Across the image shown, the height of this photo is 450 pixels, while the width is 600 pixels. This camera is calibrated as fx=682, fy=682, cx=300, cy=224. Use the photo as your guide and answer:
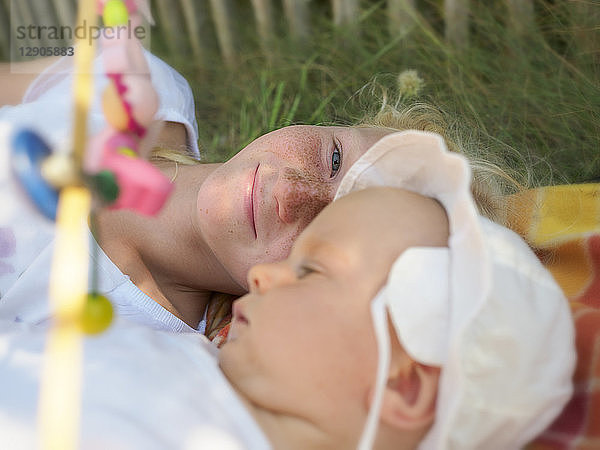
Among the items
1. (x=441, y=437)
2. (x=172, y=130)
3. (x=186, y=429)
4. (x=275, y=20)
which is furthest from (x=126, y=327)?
(x=275, y=20)

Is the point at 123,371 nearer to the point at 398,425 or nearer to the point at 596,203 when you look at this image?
the point at 398,425

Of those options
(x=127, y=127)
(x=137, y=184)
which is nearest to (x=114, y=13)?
(x=127, y=127)

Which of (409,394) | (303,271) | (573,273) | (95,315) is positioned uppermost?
(95,315)

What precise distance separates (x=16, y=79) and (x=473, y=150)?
1.08 meters

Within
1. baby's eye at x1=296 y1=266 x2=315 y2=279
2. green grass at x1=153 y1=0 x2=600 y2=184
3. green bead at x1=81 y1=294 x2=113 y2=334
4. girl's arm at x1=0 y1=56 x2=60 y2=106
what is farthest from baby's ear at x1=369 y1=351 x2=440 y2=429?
girl's arm at x1=0 y1=56 x2=60 y2=106

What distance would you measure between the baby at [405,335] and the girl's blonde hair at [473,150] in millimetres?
370

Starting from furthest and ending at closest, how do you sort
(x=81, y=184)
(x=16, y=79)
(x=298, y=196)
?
(x=16, y=79) < (x=298, y=196) < (x=81, y=184)

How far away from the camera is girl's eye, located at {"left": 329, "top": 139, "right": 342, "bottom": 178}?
4.24 ft

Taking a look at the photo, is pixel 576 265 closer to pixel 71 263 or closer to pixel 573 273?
pixel 573 273

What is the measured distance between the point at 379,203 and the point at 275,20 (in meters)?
1.65

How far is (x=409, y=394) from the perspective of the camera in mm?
850

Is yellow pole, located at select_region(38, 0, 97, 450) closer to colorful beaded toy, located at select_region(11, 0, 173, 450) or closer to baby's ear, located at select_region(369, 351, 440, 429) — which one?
colorful beaded toy, located at select_region(11, 0, 173, 450)

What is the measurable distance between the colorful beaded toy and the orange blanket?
635 millimetres

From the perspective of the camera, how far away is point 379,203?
3.03 ft
